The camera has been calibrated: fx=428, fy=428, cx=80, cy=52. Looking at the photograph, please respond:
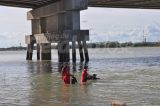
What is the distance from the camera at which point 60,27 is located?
65062mm

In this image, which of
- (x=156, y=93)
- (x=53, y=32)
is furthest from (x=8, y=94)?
(x=53, y=32)

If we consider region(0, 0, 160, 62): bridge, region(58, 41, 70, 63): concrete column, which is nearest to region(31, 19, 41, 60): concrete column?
A: region(0, 0, 160, 62): bridge

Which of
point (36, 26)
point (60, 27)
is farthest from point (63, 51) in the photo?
point (36, 26)

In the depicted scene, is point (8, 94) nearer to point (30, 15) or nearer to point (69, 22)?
point (69, 22)

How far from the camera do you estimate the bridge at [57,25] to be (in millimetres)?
60812

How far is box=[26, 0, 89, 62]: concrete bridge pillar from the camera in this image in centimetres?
6062

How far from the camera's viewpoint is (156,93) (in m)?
25.2

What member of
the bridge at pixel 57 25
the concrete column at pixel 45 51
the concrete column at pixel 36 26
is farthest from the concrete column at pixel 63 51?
the concrete column at pixel 36 26

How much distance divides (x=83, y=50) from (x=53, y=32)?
20.2 feet

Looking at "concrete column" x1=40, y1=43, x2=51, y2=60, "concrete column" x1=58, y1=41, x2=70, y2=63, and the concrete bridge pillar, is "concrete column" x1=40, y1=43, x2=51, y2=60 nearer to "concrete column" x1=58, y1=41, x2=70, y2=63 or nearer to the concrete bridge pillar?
the concrete bridge pillar

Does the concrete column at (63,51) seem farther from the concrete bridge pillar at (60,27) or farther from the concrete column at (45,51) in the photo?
the concrete column at (45,51)

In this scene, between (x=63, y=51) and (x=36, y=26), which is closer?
(x=63, y=51)

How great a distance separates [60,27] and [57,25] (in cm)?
147

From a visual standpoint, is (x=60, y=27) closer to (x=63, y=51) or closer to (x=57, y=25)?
(x=57, y=25)
